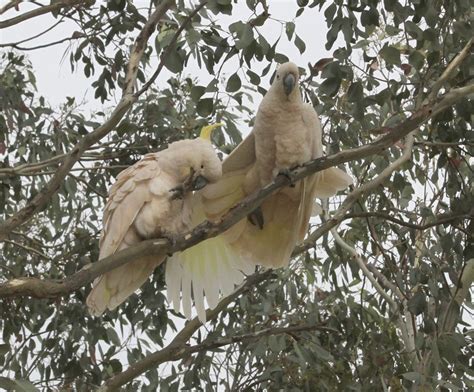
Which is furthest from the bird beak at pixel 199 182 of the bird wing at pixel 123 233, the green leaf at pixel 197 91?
the green leaf at pixel 197 91

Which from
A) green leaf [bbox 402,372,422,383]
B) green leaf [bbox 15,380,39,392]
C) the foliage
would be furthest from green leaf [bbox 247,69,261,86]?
green leaf [bbox 15,380,39,392]

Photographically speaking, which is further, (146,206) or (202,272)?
(202,272)

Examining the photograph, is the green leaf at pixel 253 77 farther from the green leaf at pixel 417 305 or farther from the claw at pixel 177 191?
the green leaf at pixel 417 305

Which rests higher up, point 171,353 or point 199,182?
point 199,182

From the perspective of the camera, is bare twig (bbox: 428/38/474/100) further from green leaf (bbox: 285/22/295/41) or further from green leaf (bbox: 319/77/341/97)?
green leaf (bbox: 285/22/295/41)

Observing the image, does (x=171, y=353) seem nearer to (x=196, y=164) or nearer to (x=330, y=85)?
(x=196, y=164)

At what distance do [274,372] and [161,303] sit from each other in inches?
20.8

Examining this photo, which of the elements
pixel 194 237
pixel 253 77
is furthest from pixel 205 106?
pixel 194 237

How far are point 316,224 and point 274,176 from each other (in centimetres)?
Result: 104

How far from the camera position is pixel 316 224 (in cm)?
367

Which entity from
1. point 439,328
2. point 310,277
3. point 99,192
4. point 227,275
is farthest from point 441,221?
point 99,192

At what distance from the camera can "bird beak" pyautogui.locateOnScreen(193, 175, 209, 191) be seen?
2.56 m

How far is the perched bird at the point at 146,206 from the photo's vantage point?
253 centimetres

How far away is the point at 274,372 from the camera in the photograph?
2969 mm
